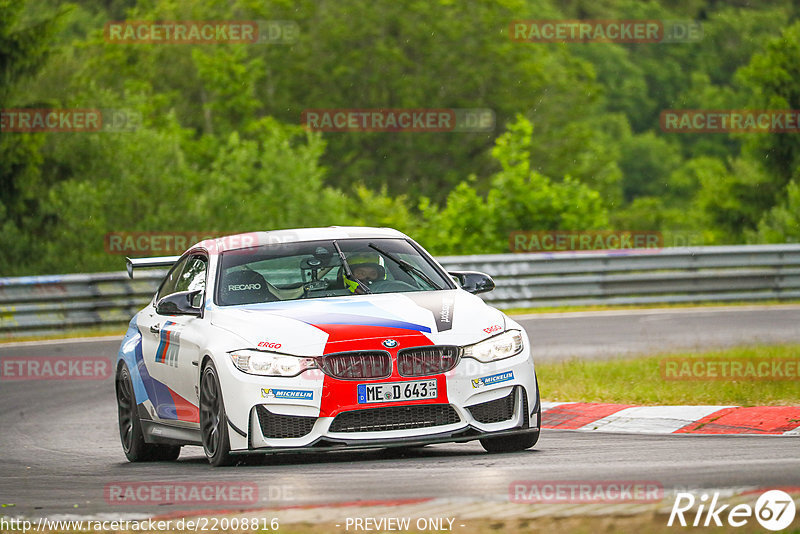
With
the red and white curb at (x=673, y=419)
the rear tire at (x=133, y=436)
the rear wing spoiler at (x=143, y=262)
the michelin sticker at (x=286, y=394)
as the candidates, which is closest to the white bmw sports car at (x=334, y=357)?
the michelin sticker at (x=286, y=394)

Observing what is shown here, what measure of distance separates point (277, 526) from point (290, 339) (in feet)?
7.52

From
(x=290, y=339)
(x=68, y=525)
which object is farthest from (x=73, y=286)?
(x=68, y=525)

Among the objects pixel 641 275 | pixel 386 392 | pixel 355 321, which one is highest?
pixel 355 321

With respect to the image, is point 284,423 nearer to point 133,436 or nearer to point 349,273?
point 349,273

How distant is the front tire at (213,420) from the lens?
331 inches

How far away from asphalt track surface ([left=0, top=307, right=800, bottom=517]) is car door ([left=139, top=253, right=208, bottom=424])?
407mm

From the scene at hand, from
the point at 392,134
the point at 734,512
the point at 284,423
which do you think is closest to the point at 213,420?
the point at 284,423

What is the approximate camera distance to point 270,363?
27.0ft

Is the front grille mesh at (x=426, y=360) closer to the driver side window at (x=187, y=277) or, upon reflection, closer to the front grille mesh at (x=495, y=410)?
the front grille mesh at (x=495, y=410)

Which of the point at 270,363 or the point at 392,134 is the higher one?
the point at 392,134

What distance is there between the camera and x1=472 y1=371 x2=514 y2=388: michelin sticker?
27.4 feet

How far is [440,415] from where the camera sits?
27.2 feet

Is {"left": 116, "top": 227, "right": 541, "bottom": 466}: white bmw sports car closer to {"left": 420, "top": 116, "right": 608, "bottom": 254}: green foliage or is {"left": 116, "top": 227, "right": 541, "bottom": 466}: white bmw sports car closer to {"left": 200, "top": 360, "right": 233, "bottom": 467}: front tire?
{"left": 200, "top": 360, "right": 233, "bottom": 467}: front tire

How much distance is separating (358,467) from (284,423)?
51 centimetres
